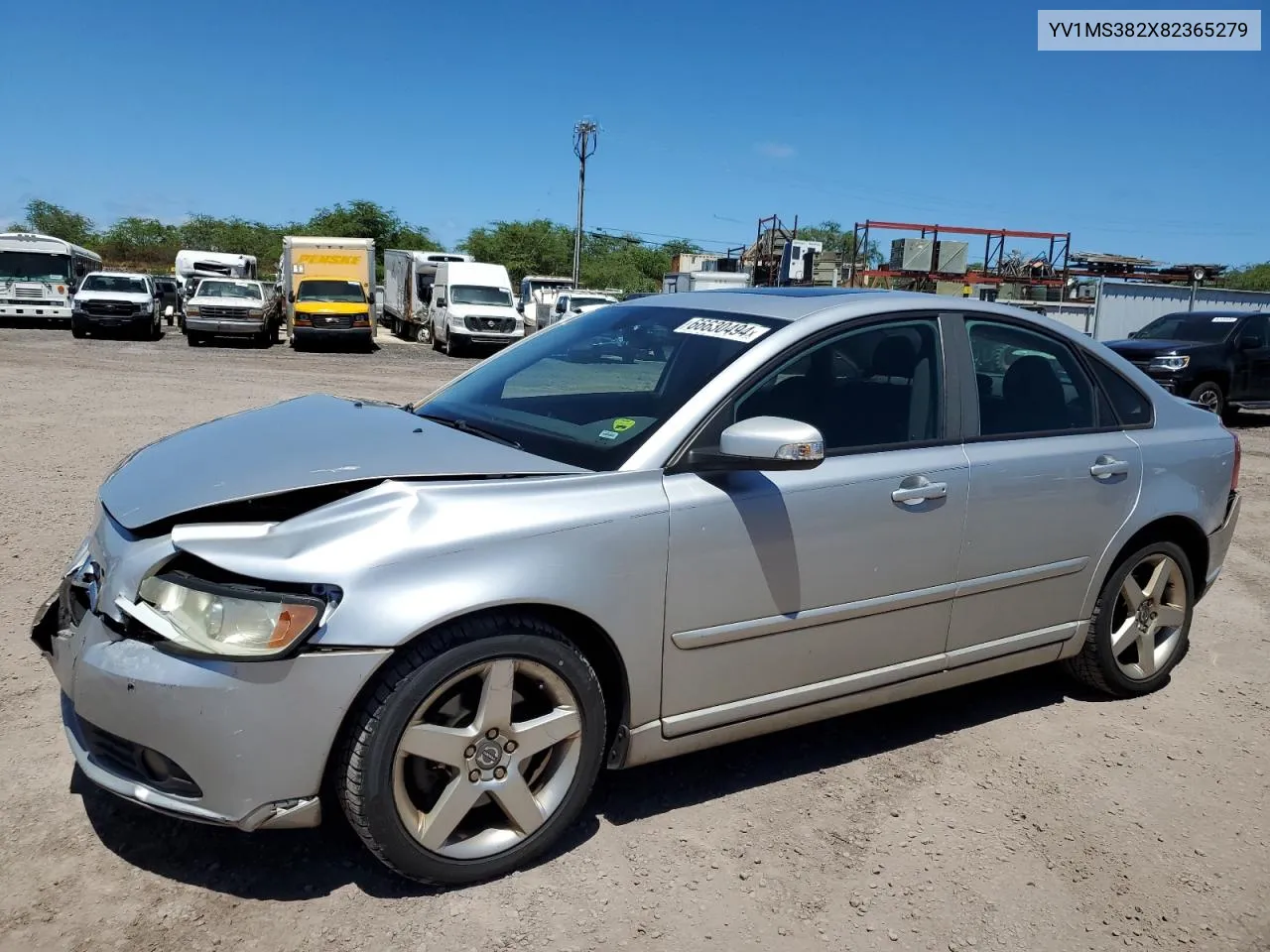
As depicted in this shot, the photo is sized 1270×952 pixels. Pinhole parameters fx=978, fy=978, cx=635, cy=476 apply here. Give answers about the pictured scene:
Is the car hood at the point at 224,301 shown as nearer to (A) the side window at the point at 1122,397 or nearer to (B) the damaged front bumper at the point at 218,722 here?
(A) the side window at the point at 1122,397

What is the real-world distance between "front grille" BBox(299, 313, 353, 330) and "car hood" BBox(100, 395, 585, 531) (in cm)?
2234

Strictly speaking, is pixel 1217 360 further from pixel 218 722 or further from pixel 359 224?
pixel 359 224

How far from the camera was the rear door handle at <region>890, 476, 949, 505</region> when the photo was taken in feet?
10.6

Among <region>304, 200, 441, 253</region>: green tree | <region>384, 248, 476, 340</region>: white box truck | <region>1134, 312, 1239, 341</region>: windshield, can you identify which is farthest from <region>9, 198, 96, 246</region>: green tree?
<region>1134, 312, 1239, 341</region>: windshield

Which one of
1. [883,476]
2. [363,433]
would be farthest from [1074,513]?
[363,433]

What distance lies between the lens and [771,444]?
2.73 meters

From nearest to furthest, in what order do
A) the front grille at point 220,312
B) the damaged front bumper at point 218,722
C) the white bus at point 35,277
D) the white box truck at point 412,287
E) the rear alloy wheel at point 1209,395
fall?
the damaged front bumper at point 218,722
the rear alloy wheel at point 1209,395
the front grille at point 220,312
the white bus at point 35,277
the white box truck at point 412,287

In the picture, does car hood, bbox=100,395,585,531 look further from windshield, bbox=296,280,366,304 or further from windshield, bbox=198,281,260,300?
windshield, bbox=198,281,260,300

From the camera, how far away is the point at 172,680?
7.61 ft

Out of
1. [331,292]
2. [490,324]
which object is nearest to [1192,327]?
[490,324]

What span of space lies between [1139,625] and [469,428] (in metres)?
2.94

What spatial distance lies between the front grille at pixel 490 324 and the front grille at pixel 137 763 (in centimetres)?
2321

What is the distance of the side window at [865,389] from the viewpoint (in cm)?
321

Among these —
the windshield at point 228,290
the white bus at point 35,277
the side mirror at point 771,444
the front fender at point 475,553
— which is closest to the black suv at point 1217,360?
the side mirror at point 771,444
